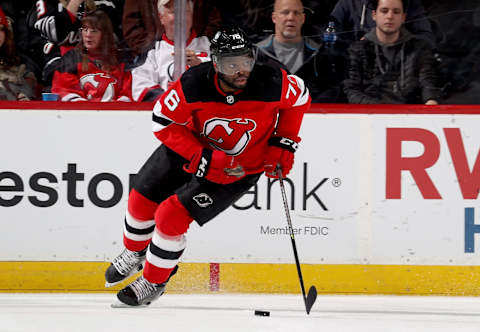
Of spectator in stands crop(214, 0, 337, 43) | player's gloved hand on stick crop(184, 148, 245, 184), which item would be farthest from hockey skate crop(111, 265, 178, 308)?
spectator in stands crop(214, 0, 337, 43)

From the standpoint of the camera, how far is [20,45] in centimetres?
474

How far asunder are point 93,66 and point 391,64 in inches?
67.5

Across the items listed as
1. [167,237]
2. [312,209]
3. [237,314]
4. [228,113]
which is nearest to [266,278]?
[312,209]

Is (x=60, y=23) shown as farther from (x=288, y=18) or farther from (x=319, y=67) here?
(x=319, y=67)

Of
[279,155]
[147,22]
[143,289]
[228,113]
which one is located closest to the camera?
[228,113]

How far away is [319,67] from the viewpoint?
473 centimetres

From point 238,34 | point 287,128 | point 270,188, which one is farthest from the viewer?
point 270,188

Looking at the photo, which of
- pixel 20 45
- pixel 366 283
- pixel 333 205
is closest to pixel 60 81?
pixel 20 45

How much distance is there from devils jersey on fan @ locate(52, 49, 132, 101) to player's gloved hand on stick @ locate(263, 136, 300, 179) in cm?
128

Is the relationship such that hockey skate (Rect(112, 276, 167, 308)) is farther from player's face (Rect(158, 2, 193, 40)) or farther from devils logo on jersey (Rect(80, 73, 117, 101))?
player's face (Rect(158, 2, 193, 40))

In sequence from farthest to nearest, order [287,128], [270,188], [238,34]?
[270,188] → [287,128] → [238,34]

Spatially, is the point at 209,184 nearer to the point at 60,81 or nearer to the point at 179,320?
the point at 179,320

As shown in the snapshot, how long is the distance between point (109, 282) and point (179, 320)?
0.53 meters

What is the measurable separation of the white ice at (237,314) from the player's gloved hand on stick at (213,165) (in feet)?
2.16
